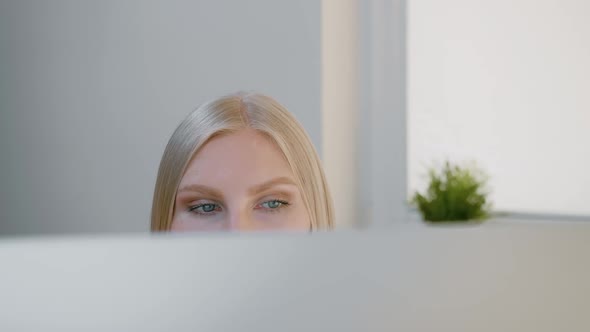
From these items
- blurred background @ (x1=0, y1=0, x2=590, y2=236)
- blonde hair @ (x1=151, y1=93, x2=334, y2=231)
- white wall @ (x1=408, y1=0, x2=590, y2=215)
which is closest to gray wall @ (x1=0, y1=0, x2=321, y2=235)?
blurred background @ (x1=0, y1=0, x2=590, y2=236)

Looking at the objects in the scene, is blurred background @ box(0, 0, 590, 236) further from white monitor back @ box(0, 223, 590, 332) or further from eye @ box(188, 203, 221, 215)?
white monitor back @ box(0, 223, 590, 332)

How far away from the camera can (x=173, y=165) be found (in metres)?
0.84

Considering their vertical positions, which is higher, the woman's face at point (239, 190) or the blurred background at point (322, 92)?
the blurred background at point (322, 92)

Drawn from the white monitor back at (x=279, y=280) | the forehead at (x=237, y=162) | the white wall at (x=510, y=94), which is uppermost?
the white wall at (x=510, y=94)

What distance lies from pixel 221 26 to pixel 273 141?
5.24ft

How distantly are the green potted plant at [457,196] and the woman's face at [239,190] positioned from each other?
132 centimetres

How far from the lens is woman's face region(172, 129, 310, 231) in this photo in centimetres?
76

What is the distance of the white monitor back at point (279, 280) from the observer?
0.10 meters

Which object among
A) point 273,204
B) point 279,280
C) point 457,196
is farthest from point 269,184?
point 457,196

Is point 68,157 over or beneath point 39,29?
beneath

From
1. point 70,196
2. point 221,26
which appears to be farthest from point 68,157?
point 221,26

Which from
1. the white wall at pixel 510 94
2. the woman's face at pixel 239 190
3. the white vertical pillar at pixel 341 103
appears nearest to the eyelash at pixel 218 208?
the woman's face at pixel 239 190

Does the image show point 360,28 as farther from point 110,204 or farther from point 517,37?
point 110,204

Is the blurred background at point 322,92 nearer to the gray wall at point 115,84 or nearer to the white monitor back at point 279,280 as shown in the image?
the gray wall at point 115,84
